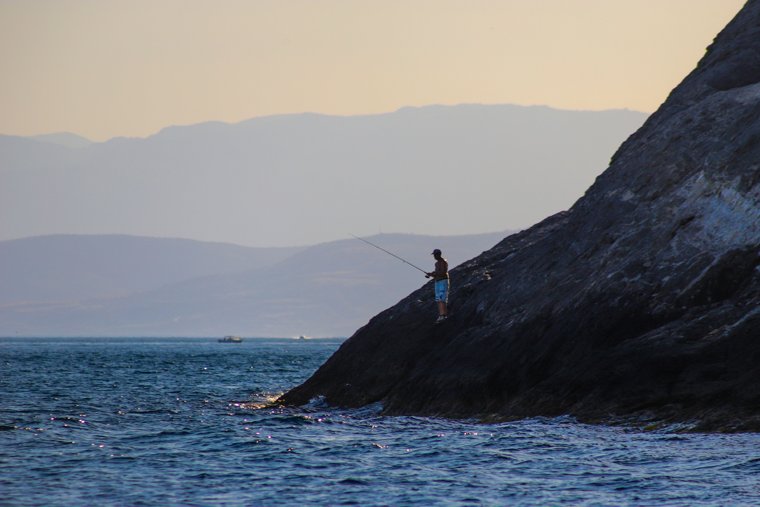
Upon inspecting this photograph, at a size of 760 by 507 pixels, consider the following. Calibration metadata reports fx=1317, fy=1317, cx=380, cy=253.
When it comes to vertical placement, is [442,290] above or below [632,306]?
above

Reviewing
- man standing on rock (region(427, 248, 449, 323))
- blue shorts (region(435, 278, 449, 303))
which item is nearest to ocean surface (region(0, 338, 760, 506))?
man standing on rock (region(427, 248, 449, 323))

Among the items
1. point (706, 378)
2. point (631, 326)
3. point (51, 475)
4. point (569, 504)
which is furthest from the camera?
point (631, 326)

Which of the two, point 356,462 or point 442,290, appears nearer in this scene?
point 356,462

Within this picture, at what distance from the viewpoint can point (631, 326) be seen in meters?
30.4

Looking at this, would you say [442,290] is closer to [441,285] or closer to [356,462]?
[441,285]

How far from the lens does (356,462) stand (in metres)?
26.0

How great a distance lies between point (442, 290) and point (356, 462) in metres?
12.4

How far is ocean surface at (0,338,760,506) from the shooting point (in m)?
21.5

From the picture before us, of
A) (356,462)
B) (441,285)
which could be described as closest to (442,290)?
(441,285)

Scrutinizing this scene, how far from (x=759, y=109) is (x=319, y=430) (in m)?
13.6

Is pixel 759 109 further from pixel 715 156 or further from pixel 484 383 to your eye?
pixel 484 383

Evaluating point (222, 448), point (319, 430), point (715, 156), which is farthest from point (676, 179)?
point (222, 448)

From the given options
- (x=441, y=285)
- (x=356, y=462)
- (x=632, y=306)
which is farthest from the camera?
(x=441, y=285)

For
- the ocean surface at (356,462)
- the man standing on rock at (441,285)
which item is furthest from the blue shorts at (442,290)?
the ocean surface at (356,462)
